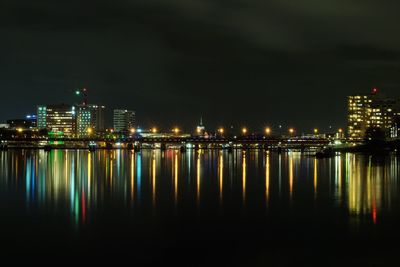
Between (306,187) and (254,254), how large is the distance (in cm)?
2054

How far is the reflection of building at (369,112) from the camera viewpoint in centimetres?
18188

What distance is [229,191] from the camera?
33438mm

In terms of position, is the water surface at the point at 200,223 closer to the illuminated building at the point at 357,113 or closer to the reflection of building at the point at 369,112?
the reflection of building at the point at 369,112

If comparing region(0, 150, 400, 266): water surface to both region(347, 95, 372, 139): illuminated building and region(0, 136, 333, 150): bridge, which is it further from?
region(347, 95, 372, 139): illuminated building

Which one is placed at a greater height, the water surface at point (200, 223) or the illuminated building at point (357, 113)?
the illuminated building at point (357, 113)

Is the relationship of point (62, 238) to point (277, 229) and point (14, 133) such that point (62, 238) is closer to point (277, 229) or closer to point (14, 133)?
point (277, 229)

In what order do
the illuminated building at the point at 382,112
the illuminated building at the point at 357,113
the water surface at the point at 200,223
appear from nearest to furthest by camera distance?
1. the water surface at the point at 200,223
2. the illuminated building at the point at 382,112
3. the illuminated building at the point at 357,113

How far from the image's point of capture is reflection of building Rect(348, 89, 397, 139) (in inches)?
7160

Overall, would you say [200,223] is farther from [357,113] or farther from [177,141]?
[357,113]

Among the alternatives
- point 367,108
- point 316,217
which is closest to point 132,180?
point 316,217

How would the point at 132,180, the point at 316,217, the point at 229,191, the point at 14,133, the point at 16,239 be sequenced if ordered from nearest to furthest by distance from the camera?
the point at 16,239 < the point at 316,217 < the point at 229,191 < the point at 132,180 < the point at 14,133

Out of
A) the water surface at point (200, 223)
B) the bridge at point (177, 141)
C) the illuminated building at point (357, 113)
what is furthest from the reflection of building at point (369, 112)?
the water surface at point (200, 223)

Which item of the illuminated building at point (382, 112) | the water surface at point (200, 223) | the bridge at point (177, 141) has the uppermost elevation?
the illuminated building at point (382, 112)

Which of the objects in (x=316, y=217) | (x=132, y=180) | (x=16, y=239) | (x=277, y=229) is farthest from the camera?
(x=132, y=180)
